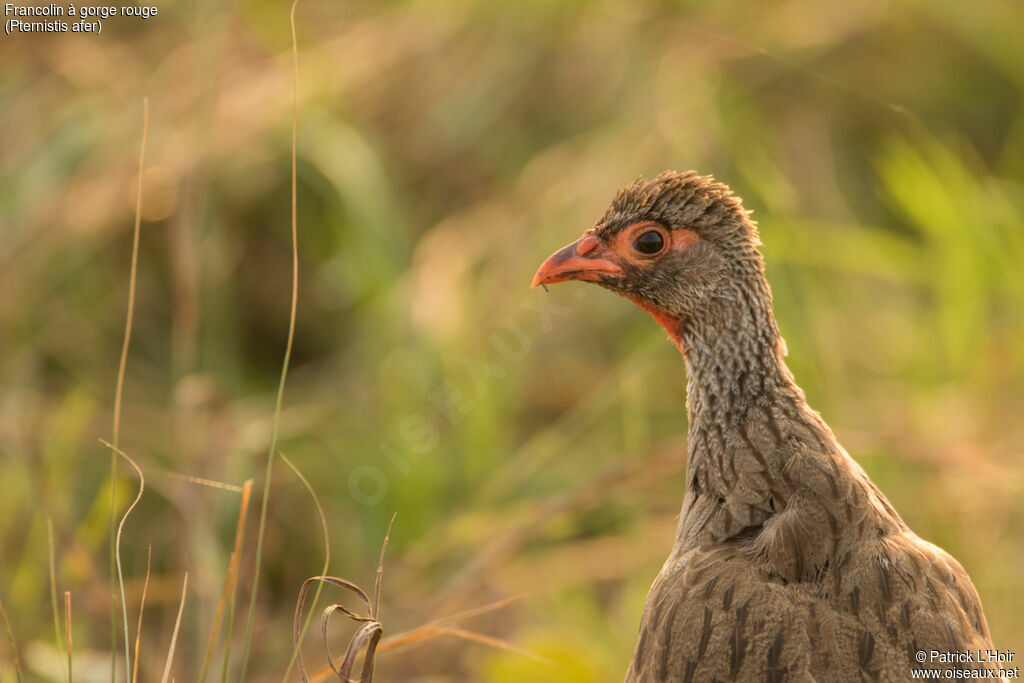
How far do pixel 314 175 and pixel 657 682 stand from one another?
401 cm

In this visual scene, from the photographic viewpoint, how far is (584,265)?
10.6 ft

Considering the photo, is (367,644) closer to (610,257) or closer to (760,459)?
(760,459)

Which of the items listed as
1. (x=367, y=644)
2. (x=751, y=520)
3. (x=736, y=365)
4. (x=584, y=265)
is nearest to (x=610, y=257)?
(x=584, y=265)

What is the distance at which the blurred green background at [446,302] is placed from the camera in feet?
16.2

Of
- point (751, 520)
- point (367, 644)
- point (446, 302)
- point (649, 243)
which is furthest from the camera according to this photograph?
point (446, 302)

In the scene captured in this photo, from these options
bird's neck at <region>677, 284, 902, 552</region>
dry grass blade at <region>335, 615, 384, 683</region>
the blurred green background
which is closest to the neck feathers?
bird's neck at <region>677, 284, 902, 552</region>

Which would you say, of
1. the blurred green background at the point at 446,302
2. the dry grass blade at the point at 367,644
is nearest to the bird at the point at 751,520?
the dry grass blade at the point at 367,644

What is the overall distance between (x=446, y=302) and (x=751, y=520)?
9.80ft

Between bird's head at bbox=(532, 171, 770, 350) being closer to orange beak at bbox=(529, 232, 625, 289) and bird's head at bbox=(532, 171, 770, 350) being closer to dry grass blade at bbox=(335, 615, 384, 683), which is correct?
orange beak at bbox=(529, 232, 625, 289)

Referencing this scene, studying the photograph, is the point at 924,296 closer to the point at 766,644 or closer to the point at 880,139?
the point at 880,139

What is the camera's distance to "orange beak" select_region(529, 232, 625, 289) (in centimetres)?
324

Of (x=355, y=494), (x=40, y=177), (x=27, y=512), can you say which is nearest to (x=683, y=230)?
(x=355, y=494)

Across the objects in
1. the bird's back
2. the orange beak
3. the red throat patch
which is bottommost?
the bird's back

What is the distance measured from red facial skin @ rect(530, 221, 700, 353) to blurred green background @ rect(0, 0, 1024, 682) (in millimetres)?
1041
